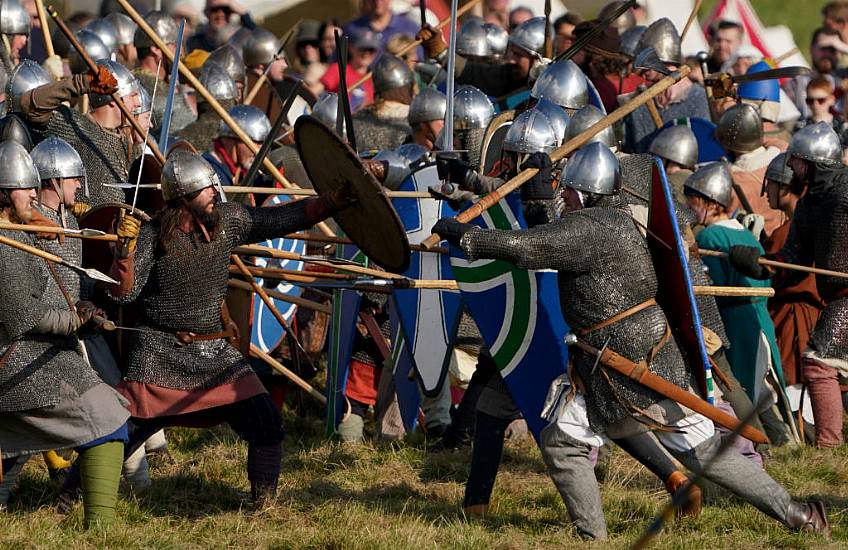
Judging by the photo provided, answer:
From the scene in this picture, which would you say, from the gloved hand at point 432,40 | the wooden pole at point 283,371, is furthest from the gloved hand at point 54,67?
the gloved hand at point 432,40

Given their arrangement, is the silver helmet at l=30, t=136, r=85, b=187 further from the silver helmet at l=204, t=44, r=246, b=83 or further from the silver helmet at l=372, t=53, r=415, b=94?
the silver helmet at l=372, t=53, r=415, b=94

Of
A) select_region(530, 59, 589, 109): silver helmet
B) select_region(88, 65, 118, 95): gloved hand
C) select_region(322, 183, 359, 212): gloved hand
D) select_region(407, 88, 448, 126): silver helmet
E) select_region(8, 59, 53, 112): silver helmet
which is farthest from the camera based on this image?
select_region(407, 88, 448, 126): silver helmet

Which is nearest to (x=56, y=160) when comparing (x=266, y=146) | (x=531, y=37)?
(x=266, y=146)

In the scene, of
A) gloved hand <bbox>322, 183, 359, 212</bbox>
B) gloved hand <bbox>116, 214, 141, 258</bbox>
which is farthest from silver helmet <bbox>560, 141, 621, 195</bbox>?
gloved hand <bbox>116, 214, 141, 258</bbox>

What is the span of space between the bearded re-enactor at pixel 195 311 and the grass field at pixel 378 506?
0.35m

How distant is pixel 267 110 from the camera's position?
37.1 ft

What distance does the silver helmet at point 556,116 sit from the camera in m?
7.30

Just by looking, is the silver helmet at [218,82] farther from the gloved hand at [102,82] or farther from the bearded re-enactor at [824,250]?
the bearded re-enactor at [824,250]

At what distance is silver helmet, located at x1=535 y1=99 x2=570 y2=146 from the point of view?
23.9 ft

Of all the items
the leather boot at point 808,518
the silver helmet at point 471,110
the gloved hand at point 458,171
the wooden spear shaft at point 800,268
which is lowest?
the leather boot at point 808,518

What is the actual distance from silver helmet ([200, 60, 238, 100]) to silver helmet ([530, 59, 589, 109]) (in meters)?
2.42

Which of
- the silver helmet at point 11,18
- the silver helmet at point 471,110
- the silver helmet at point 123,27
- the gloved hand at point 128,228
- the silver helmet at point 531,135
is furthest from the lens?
the silver helmet at point 123,27

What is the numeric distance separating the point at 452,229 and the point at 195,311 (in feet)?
3.84

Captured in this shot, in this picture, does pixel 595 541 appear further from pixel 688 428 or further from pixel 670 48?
pixel 670 48
